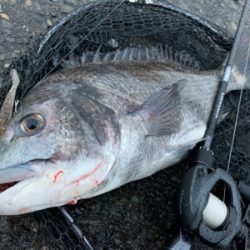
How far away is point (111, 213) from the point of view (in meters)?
2.64

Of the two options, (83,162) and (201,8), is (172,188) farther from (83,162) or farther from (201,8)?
(201,8)

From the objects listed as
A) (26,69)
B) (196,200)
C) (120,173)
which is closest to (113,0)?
(26,69)

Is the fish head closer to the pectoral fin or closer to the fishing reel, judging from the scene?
the pectoral fin

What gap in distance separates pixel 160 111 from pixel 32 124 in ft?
2.37

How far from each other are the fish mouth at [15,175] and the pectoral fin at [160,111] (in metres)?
0.68

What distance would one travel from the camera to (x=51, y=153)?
1986 mm

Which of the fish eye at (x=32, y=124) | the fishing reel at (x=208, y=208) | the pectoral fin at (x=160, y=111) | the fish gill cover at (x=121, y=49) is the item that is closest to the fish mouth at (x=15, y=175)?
the fish eye at (x=32, y=124)

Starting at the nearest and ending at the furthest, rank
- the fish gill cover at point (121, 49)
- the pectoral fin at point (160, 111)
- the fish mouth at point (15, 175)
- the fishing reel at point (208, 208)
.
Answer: the fish mouth at point (15, 175) → the fishing reel at point (208, 208) → the pectoral fin at point (160, 111) → the fish gill cover at point (121, 49)

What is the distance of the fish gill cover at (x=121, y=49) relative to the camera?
2568 mm

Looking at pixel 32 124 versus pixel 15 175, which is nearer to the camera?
pixel 15 175

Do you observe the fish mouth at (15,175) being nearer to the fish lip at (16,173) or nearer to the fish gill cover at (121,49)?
the fish lip at (16,173)

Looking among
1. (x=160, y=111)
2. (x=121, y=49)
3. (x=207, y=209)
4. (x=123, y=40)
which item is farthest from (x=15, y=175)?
(x=123, y=40)

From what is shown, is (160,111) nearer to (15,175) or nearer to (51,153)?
(51,153)

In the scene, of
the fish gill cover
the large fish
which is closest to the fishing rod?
the large fish
